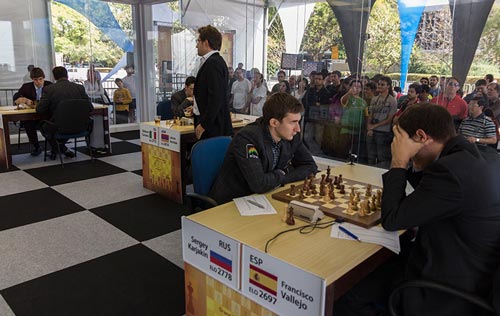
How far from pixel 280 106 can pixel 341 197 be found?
0.56 metres

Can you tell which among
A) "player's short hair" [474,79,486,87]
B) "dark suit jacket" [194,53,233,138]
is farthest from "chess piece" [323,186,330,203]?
"player's short hair" [474,79,486,87]

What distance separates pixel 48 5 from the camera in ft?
21.5

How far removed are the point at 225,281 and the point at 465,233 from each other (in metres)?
0.88

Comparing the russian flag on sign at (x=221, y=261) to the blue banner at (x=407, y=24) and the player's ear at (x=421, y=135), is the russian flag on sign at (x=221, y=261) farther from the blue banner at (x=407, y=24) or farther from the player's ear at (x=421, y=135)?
the blue banner at (x=407, y=24)

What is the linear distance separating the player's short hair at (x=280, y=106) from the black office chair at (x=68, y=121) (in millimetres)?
3632

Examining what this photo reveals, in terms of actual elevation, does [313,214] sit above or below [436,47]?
below

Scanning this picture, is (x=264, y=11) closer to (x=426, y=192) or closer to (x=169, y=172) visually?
(x=169, y=172)

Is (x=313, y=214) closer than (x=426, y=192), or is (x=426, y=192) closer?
(x=426, y=192)

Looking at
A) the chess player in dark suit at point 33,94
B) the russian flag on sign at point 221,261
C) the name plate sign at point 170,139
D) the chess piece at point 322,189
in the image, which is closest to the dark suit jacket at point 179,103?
the name plate sign at point 170,139

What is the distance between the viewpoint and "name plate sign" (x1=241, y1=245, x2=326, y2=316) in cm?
122

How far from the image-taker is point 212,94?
10.8 ft

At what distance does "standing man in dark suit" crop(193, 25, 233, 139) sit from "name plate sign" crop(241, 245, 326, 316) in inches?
82.2

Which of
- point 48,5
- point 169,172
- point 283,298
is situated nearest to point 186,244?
point 283,298

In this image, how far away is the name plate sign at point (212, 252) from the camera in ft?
4.77
